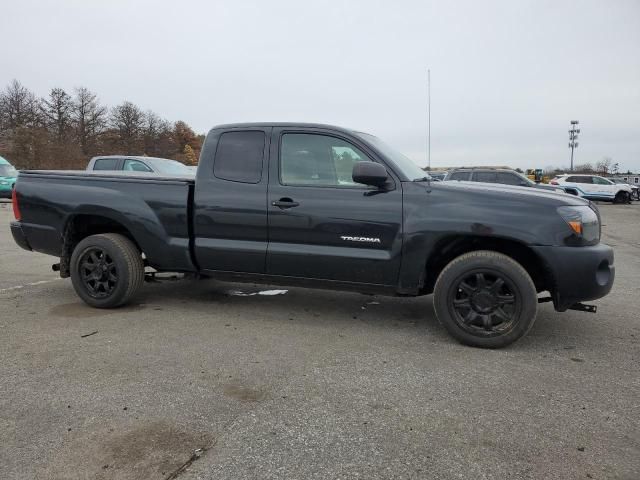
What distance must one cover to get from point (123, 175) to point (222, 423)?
10.4ft

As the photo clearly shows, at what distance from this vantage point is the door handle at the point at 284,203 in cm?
439

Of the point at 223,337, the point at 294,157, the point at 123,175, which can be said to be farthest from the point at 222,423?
the point at 123,175

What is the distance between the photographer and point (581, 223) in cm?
382

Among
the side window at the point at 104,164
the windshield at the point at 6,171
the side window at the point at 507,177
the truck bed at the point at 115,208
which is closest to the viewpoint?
the truck bed at the point at 115,208

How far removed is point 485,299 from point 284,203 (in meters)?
1.87

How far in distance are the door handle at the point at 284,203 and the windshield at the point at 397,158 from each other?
849 millimetres

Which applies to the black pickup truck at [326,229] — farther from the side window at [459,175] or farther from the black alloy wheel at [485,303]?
the side window at [459,175]

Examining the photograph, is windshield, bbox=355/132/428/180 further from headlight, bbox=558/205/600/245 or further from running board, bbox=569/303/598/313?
running board, bbox=569/303/598/313

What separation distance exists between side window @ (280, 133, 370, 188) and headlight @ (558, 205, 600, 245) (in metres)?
1.66

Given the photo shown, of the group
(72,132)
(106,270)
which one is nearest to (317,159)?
(106,270)

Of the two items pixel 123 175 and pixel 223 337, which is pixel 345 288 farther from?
pixel 123 175

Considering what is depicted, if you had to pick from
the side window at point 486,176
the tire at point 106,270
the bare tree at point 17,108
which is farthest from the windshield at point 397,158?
the bare tree at point 17,108

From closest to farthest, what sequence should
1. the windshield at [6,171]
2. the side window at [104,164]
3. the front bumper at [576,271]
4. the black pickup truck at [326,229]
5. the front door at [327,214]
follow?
1. the front bumper at [576,271]
2. the black pickup truck at [326,229]
3. the front door at [327,214]
4. the side window at [104,164]
5. the windshield at [6,171]

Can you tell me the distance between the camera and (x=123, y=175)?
500cm
